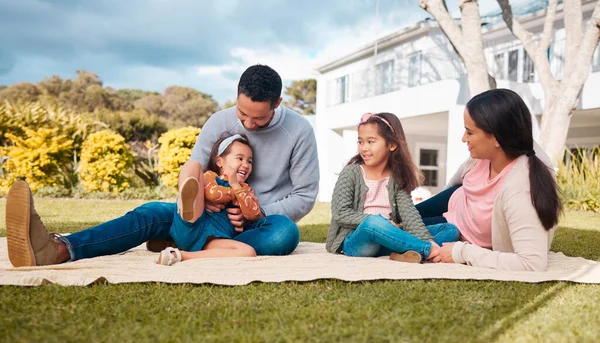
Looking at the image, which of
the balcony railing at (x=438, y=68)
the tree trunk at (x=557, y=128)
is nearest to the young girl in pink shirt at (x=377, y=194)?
the tree trunk at (x=557, y=128)

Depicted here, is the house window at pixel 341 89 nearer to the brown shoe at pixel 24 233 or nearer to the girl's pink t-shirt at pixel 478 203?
the girl's pink t-shirt at pixel 478 203

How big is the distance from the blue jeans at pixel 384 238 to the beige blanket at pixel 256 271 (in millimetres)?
132

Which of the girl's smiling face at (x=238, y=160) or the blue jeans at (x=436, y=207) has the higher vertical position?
the girl's smiling face at (x=238, y=160)

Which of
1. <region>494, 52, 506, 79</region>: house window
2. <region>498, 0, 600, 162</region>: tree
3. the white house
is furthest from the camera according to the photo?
<region>494, 52, 506, 79</region>: house window

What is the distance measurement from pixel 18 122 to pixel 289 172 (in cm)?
926

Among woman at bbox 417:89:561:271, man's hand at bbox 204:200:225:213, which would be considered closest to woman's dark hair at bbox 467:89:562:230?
woman at bbox 417:89:561:271

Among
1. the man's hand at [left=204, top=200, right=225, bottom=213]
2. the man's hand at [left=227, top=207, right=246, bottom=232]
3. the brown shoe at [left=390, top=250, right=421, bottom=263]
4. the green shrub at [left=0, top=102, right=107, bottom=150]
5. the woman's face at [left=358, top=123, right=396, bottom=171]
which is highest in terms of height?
the green shrub at [left=0, top=102, right=107, bottom=150]

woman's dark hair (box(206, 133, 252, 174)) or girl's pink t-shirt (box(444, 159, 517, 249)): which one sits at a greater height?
woman's dark hair (box(206, 133, 252, 174))

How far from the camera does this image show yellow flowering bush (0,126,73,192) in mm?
10055

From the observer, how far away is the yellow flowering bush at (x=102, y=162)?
10.5 m

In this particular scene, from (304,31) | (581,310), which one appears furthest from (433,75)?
(304,31)

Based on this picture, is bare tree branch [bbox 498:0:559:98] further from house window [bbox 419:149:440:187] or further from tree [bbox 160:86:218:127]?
tree [bbox 160:86:218:127]

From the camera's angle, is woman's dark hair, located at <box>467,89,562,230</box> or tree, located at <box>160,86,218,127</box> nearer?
woman's dark hair, located at <box>467,89,562,230</box>

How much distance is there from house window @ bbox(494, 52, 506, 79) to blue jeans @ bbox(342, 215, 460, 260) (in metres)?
10.7
